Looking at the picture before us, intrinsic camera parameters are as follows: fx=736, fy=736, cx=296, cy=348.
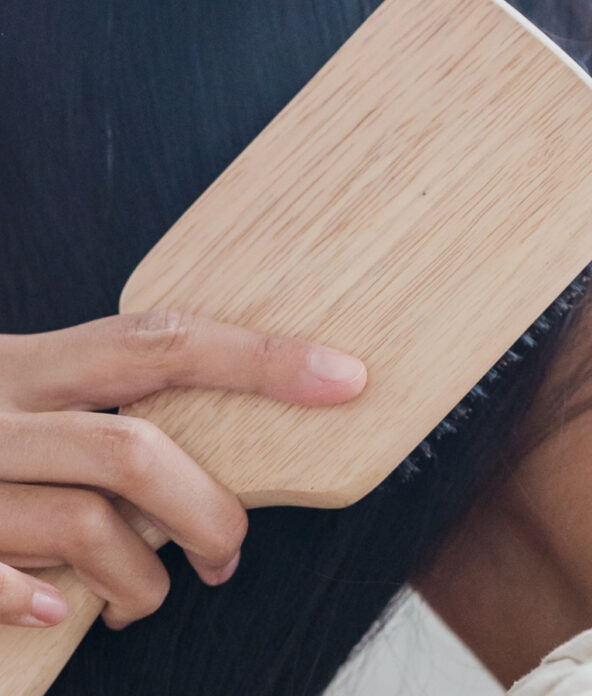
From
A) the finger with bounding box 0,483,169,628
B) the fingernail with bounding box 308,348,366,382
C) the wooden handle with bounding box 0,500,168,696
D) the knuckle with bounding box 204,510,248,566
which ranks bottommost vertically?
the wooden handle with bounding box 0,500,168,696

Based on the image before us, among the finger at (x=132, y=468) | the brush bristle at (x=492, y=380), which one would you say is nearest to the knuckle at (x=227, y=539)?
the finger at (x=132, y=468)

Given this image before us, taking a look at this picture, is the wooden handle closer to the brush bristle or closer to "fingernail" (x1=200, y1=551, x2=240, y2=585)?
"fingernail" (x1=200, y1=551, x2=240, y2=585)

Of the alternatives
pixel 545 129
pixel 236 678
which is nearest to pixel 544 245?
pixel 545 129

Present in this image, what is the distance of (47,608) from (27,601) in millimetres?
13

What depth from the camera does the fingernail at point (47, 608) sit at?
41 cm

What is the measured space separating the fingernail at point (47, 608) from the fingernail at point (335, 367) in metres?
0.20

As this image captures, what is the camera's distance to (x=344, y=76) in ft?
1.43

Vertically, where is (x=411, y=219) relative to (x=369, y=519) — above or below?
above

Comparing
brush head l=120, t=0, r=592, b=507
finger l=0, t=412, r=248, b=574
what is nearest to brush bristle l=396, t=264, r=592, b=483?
brush head l=120, t=0, r=592, b=507

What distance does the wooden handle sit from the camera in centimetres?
42

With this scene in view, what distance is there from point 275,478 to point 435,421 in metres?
0.10

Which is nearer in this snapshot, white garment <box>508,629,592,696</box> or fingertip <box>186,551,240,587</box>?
white garment <box>508,629,592,696</box>

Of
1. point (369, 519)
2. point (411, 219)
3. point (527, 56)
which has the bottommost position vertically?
point (369, 519)

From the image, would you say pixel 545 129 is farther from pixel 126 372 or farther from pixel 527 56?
pixel 126 372
